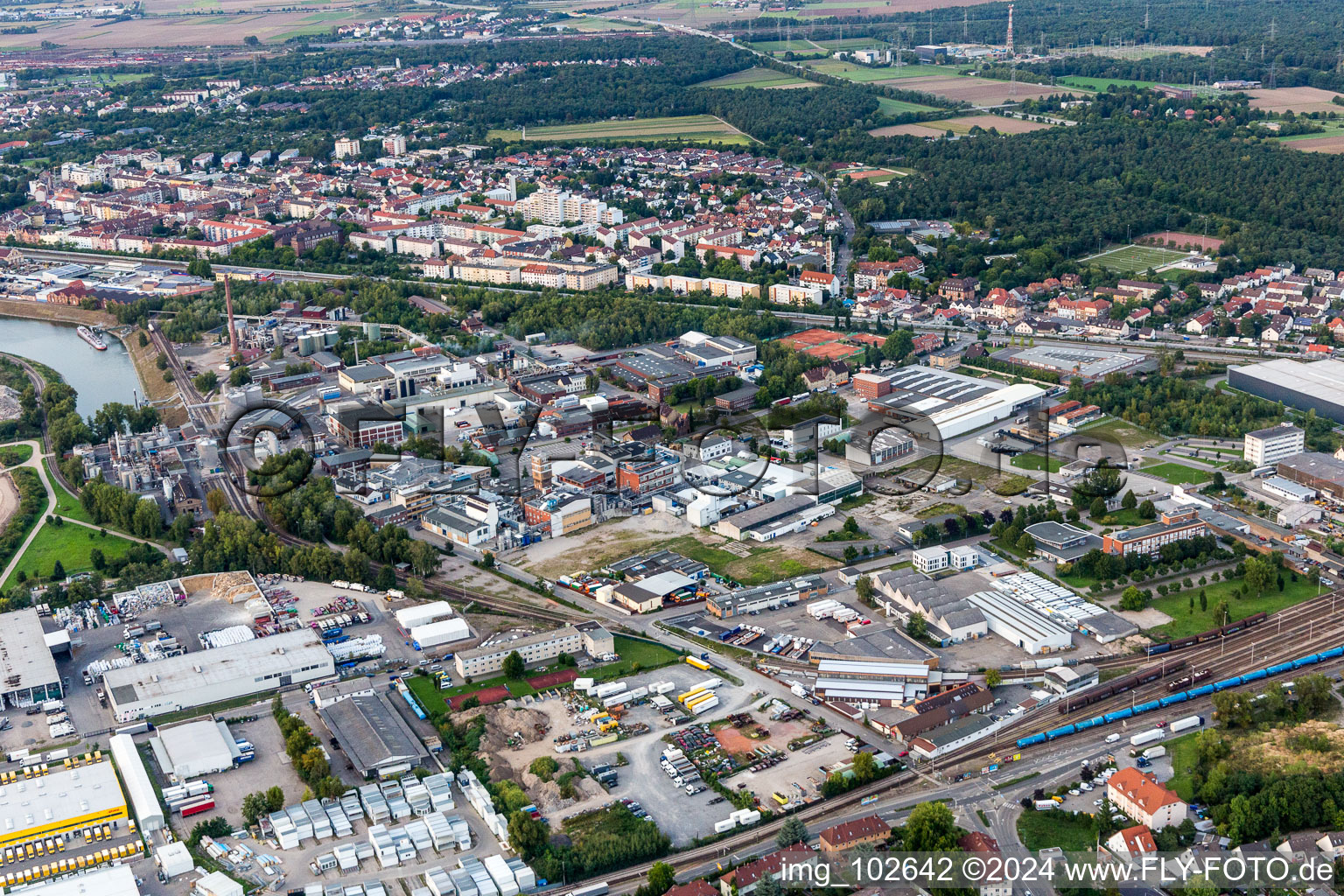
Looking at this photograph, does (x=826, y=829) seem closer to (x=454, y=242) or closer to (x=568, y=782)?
(x=568, y=782)

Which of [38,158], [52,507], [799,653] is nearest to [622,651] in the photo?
[799,653]

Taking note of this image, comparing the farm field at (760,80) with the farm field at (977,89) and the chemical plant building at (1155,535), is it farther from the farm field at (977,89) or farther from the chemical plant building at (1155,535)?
the chemical plant building at (1155,535)

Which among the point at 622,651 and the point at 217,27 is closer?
the point at 622,651

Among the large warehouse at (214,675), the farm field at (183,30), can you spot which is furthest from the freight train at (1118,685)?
the farm field at (183,30)

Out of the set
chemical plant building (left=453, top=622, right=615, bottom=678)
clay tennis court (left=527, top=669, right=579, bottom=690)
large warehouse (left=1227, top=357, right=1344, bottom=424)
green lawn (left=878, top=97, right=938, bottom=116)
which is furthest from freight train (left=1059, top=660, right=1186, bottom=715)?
green lawn (left=878, top=97, right=938, bottom=116)

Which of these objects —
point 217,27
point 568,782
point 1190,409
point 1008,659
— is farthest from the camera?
point 217,27

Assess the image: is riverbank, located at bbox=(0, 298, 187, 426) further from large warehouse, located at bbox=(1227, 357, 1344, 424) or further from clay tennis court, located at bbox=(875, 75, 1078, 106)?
clay tennis court, located at bbox=(875, 75, 1078, 106)

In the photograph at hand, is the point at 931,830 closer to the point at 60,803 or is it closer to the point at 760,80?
the point at 60,803
